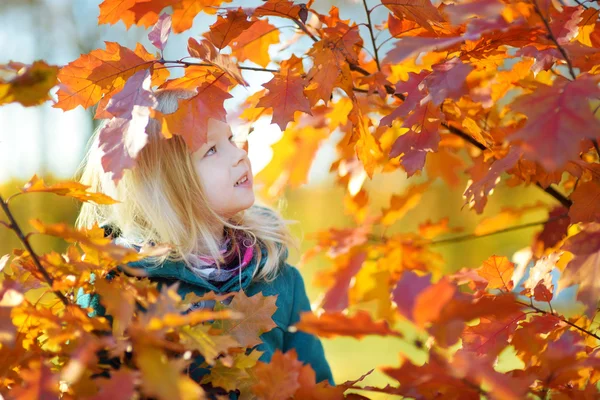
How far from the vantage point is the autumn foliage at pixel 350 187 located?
60cm

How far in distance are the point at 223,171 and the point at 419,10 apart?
0.55 m

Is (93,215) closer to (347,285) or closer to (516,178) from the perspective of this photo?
(347,285)

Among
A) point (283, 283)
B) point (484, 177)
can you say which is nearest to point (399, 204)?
point (283, 283)

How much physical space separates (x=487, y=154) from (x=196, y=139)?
0.53 meters

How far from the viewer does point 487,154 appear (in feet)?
3.64

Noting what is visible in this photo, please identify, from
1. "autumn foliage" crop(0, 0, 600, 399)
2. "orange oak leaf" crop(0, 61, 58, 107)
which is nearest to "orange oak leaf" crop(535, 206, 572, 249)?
"autumn foliage" crop(0, 0, 600, 399)

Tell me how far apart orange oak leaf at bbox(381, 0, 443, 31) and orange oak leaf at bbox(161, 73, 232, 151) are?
0.30 m

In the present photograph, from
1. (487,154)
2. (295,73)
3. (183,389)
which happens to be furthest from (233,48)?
(183,389)

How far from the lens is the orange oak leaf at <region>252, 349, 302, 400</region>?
2.35 feet

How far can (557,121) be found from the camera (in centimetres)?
62

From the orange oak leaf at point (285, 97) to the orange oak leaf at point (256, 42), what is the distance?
19 cm

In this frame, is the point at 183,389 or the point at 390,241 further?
the point at 390,241

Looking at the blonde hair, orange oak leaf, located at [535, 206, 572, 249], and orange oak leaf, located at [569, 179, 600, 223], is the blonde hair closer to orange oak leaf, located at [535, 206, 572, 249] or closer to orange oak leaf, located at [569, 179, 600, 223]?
orange oak leaf, located at [535, 206, 572, 249]

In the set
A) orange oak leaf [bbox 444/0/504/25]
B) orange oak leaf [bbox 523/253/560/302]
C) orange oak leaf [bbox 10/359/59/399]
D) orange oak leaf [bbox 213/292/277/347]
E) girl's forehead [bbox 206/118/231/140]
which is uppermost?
orange oak leaf [bbox 444/0/504/25]
